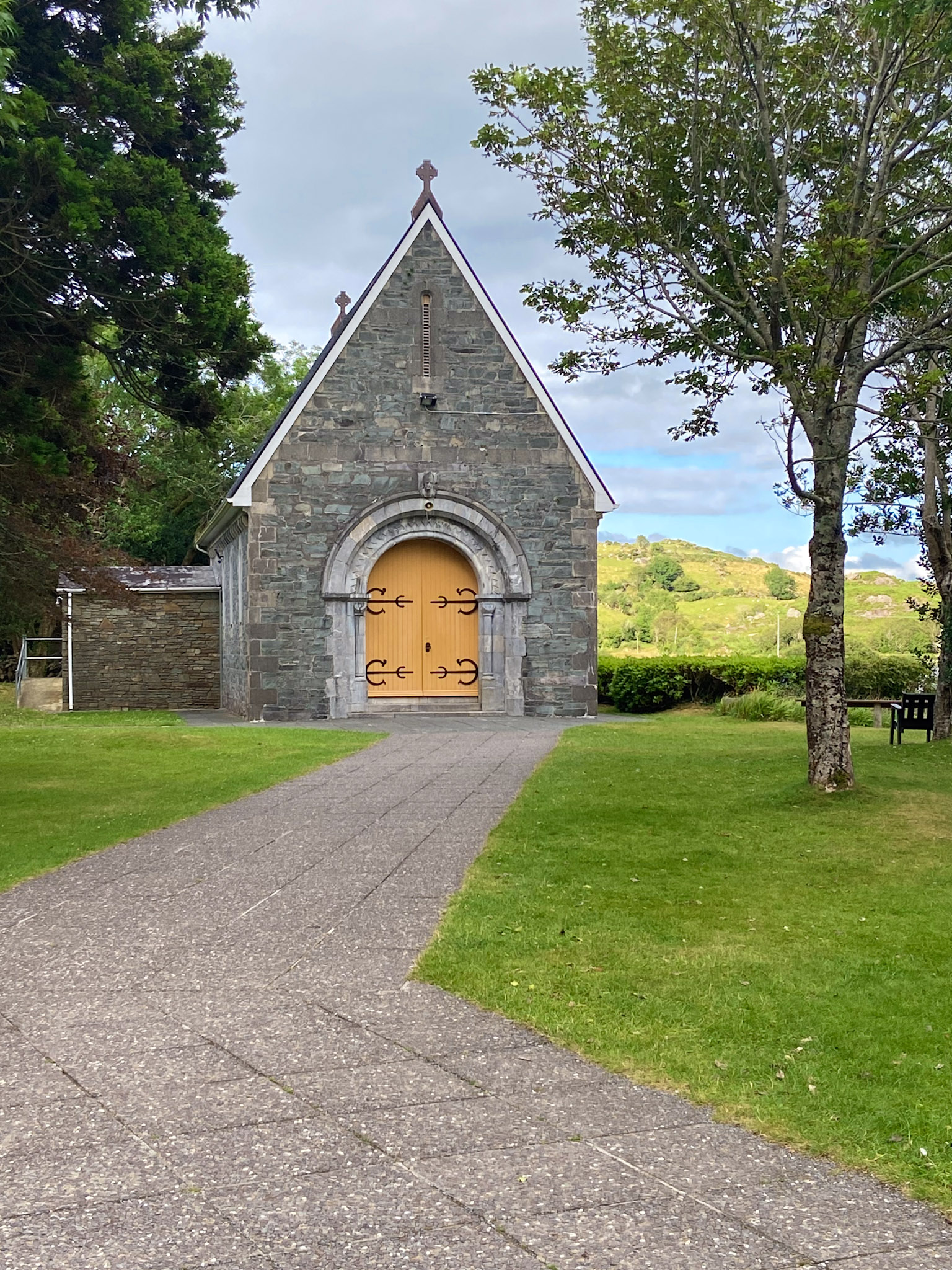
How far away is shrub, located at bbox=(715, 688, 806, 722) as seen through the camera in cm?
2027

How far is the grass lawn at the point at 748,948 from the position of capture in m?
3.98

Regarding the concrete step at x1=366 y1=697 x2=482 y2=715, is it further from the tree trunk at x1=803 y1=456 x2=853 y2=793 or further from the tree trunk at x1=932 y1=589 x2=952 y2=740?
the tree trunk at x1=803 y1=456 x2=853 y2=793

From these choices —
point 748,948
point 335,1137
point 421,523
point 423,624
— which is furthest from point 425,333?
point 335,1137

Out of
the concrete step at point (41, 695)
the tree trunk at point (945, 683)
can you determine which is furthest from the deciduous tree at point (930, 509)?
the concrete step at point (41, 695)

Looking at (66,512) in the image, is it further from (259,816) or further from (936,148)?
(936,148)

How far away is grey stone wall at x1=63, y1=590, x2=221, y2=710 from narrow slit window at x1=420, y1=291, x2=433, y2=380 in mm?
7750

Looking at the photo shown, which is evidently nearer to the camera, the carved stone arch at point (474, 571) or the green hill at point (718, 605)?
the carved stone arch at point (474, 571)

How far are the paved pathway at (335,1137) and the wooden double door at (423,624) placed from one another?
46.8 ft

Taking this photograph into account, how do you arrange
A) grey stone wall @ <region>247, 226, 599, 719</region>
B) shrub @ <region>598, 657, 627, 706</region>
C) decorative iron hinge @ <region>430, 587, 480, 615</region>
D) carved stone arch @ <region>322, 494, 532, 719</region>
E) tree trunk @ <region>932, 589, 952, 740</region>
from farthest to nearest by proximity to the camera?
shrub @ <region>598, 657, 627, 706</region> → decorative iron hinge @ <region>430, 587, 480, 615</region> → carved stone arch @ <region>322, 494, 532, 719</region> → grey stone wall @ <region>247, 226, 599, 719</region> → tree trunk @ <region>932, 589, 952, 740</region>

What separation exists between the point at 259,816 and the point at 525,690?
10.9m

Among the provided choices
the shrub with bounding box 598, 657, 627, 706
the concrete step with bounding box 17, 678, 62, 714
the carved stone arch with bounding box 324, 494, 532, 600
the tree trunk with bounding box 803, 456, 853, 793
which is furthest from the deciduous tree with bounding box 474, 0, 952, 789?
the concrete step with bounding box 17, 678, 62, 714

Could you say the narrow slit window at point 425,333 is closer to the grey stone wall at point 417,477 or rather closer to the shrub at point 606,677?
the grey stone wall at point 417,477

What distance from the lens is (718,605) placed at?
66500 millimetres

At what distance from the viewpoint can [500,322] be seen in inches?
796
